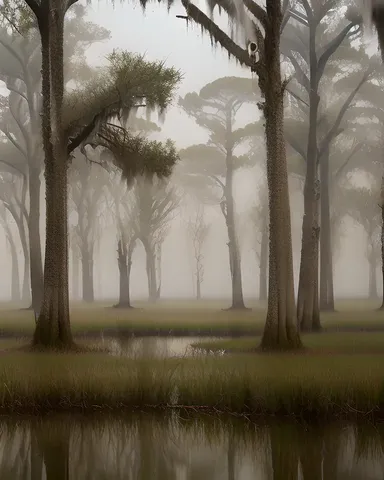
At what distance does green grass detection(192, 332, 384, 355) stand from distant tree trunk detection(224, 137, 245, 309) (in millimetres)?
8526

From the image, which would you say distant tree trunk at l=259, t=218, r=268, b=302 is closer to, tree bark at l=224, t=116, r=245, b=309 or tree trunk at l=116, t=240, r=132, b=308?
tree bark at l=224, t=116, r=245, b=309

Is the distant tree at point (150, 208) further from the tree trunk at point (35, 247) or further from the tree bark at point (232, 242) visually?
the tree trunk at point (35, 247)

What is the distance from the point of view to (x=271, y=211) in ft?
29.1

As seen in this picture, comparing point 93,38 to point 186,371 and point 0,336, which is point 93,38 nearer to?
point 0,336

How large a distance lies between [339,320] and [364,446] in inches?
388

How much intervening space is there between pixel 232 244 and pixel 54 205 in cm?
1128

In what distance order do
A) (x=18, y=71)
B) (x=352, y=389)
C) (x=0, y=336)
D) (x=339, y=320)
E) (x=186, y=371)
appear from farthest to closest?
(x=18, y=71), (x=339, y=320), (x=0, y=336), (x=186, y=371), (x=352, y=389)

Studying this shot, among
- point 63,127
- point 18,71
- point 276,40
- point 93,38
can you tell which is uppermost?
point 93,38

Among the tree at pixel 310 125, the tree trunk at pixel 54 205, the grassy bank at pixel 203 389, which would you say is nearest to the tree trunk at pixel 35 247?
the tree trunk at pixel 54 205

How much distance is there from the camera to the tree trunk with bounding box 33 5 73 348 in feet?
29.3

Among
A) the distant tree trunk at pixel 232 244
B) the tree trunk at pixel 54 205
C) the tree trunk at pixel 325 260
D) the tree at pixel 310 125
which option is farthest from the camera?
the distant tree trunk at pixel 232 244

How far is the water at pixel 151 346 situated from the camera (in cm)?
805

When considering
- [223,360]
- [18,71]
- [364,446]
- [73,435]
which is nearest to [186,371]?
[223,360]

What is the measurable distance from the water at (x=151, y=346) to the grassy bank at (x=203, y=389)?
1.81 meters
